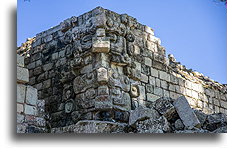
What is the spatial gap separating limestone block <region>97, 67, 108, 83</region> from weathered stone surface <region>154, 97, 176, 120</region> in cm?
107

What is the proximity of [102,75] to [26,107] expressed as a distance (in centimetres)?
163

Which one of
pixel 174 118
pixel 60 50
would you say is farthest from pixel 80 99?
pixel 174 118

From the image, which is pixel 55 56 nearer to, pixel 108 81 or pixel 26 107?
pixel 108 81

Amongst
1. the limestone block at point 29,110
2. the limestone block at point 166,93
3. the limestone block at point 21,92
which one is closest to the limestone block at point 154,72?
the limestone block at point 166,93

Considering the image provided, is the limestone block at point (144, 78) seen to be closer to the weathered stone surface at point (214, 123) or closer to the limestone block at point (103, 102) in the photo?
the limestone block at point (103, 102)

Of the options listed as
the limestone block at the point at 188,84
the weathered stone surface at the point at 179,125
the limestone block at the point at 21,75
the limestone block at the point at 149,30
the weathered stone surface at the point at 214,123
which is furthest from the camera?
the limestone block at the point at 188,84

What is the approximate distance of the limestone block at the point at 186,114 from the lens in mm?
5191

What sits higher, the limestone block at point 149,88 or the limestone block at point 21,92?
the limestone block at point 149,88

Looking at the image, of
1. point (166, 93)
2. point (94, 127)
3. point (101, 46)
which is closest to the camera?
point (94, 127)

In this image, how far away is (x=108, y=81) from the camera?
6.34 metres

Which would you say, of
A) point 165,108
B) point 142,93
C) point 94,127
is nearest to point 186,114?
point 165,108

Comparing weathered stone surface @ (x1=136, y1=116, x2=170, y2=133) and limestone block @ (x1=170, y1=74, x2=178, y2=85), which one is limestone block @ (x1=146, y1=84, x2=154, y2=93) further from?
weathered stone surface @ (x1=136, y1=116, x2=170, y2=133)

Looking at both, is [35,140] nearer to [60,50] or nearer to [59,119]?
[59,119]

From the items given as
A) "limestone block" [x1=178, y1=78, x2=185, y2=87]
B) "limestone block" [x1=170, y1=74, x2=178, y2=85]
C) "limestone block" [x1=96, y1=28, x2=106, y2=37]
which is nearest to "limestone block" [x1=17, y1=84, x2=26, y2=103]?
"limestone block" [x1=96, y1=28, x2=106, y2=37]
